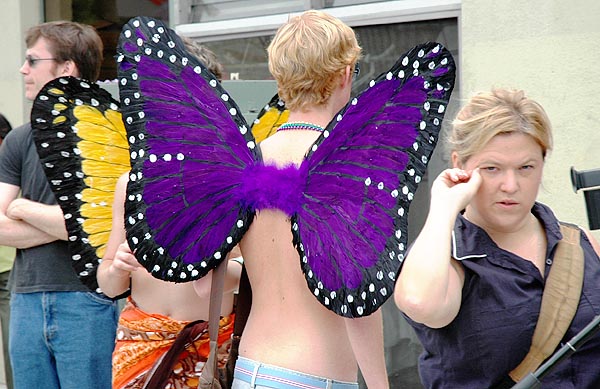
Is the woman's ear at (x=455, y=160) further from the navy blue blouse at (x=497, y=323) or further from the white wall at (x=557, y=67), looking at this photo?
the white wall at (x=557, y=67)

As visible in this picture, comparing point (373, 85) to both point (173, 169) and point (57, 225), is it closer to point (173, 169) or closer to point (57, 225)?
point (173, 169)

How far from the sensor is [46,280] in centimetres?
400

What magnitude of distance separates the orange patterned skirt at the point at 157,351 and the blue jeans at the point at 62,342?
90cm

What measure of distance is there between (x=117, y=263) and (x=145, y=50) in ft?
2.20

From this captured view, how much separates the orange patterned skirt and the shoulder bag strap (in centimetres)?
102

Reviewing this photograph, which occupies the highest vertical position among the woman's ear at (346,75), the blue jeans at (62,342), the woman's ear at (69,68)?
the woman's ear at (69,68)

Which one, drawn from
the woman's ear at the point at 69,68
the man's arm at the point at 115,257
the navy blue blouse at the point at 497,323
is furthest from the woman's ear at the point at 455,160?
the woman's ear at the point at 69,68

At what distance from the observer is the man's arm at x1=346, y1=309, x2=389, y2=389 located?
251 cm

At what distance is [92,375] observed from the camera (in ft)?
12.9

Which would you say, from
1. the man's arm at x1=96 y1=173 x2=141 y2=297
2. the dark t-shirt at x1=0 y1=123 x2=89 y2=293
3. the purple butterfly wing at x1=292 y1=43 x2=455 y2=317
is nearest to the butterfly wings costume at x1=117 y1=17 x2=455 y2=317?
the purple butterfly wing at x1=292 y1=43 x2=455 y2=317

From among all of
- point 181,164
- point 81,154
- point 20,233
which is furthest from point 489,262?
point 20,233

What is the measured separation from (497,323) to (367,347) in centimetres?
36

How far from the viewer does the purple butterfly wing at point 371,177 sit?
2.48 meters

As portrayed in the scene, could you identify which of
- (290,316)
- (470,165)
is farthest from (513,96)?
(290,316)
